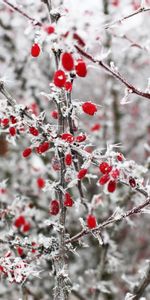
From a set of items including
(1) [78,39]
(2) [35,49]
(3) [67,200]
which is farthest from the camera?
(3) [67,200]

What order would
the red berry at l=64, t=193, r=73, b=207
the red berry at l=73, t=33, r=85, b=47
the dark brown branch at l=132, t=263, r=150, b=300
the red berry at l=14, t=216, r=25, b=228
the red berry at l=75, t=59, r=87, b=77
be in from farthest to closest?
the red berry at l=14, t=216, r=25, b=228 < the dark brown branch at l=132, t=263, r=150, b=300 < the red berry at l=64, t=193, r=73, b=207 < the red berry at l=75, t=59, r=87, b=77 < the red berry at l=73, t=33, r=85, b=47

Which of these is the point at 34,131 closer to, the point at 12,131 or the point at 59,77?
the point at 12,131

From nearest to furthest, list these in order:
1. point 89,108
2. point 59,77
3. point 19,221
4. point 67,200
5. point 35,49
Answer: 1. point 59,77
2. point 35,49
3. point 89,108
4. point 67,200
5. point 19,221

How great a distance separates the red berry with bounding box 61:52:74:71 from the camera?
117 centimetres

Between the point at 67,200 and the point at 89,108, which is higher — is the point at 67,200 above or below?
below

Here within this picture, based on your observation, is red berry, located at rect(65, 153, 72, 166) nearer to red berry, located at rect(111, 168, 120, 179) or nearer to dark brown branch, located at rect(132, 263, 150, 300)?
red berry, located at rect(111, 168, 120, 179)

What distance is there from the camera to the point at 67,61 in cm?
118

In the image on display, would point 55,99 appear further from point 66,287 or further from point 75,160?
point 66,287

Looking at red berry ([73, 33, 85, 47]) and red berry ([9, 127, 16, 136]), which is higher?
red berry ([9, 127, 16, 136])

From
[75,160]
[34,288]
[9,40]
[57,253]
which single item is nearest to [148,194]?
[75,160]

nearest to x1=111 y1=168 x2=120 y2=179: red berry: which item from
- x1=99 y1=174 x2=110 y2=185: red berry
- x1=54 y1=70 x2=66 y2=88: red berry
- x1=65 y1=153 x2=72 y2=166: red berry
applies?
x1=99 y1=174 x2=110 y2=185: red berry

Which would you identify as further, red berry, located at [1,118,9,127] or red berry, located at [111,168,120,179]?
red berry, located at [1,118,9,127]

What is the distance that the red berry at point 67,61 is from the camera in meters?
1.17

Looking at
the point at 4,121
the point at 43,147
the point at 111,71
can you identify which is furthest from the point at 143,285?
the point at 111,71
